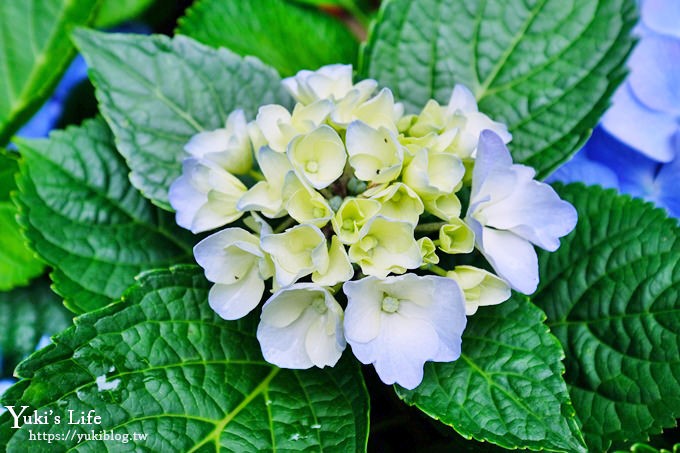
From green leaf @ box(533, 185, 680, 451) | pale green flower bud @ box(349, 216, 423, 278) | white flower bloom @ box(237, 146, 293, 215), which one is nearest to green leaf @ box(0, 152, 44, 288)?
white flower bloom @ box(237, 146, 293, 215)

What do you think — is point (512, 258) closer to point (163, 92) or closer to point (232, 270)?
point (232, 270)

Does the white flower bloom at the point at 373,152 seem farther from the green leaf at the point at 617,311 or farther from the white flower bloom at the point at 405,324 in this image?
the green leaf at the point at 617,311

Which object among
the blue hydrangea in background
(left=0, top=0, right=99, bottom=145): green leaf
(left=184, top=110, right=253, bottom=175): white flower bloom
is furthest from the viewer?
(left=0, top=0, right=99, bottom=145): green leaf

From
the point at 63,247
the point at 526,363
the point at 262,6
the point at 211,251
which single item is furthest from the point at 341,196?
the point at 262,6

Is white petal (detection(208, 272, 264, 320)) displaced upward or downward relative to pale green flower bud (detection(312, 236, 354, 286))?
downward

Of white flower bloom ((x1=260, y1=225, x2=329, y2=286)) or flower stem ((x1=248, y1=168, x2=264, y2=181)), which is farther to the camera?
flower stem ((x1=248, y1=168, x2=264, y2=181))

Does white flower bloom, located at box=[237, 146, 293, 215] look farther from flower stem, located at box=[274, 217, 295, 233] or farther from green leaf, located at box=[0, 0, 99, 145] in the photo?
green leaf, located at box=[0, 0, 99, 145]
